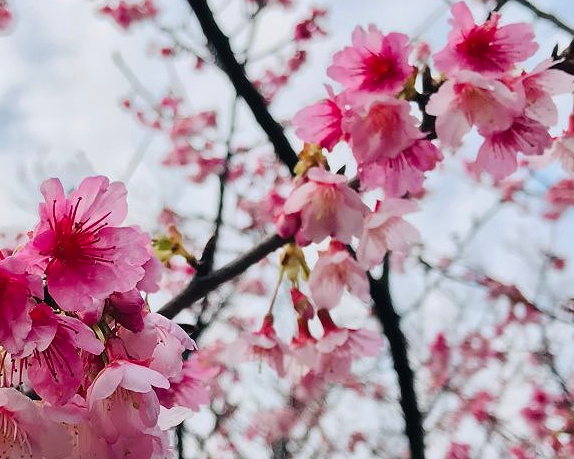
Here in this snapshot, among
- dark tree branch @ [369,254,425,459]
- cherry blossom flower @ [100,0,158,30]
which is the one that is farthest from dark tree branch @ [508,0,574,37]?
cherry blossom flower @ [100,0,158,30]

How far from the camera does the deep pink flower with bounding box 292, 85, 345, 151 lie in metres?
1.36

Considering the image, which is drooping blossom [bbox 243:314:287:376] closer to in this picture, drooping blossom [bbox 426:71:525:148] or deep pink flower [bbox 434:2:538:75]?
drooping blossom [bbox 426:71:525:148]

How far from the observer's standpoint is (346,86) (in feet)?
4.36

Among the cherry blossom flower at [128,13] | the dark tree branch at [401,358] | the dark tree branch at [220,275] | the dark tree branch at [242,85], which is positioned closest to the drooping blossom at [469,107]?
the dark tree branch at [220,275]

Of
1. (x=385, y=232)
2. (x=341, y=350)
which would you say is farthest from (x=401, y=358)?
(x=385, y=232)

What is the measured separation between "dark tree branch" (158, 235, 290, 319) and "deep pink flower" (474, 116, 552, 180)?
1.60 feet

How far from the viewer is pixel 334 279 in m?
1.65

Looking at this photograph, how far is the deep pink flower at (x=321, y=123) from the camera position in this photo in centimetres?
136

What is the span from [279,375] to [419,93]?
2.87ft

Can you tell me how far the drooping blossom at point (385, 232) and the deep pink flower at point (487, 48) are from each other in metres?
0.36

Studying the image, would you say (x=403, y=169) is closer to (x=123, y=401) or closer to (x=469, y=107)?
(x=469, y=107)

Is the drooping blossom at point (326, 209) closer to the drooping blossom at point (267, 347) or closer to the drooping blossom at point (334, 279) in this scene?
the drooping blossom at point (334, 279)

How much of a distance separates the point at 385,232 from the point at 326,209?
0.29 metres

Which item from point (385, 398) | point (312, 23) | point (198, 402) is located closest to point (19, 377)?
point (198, 402)
